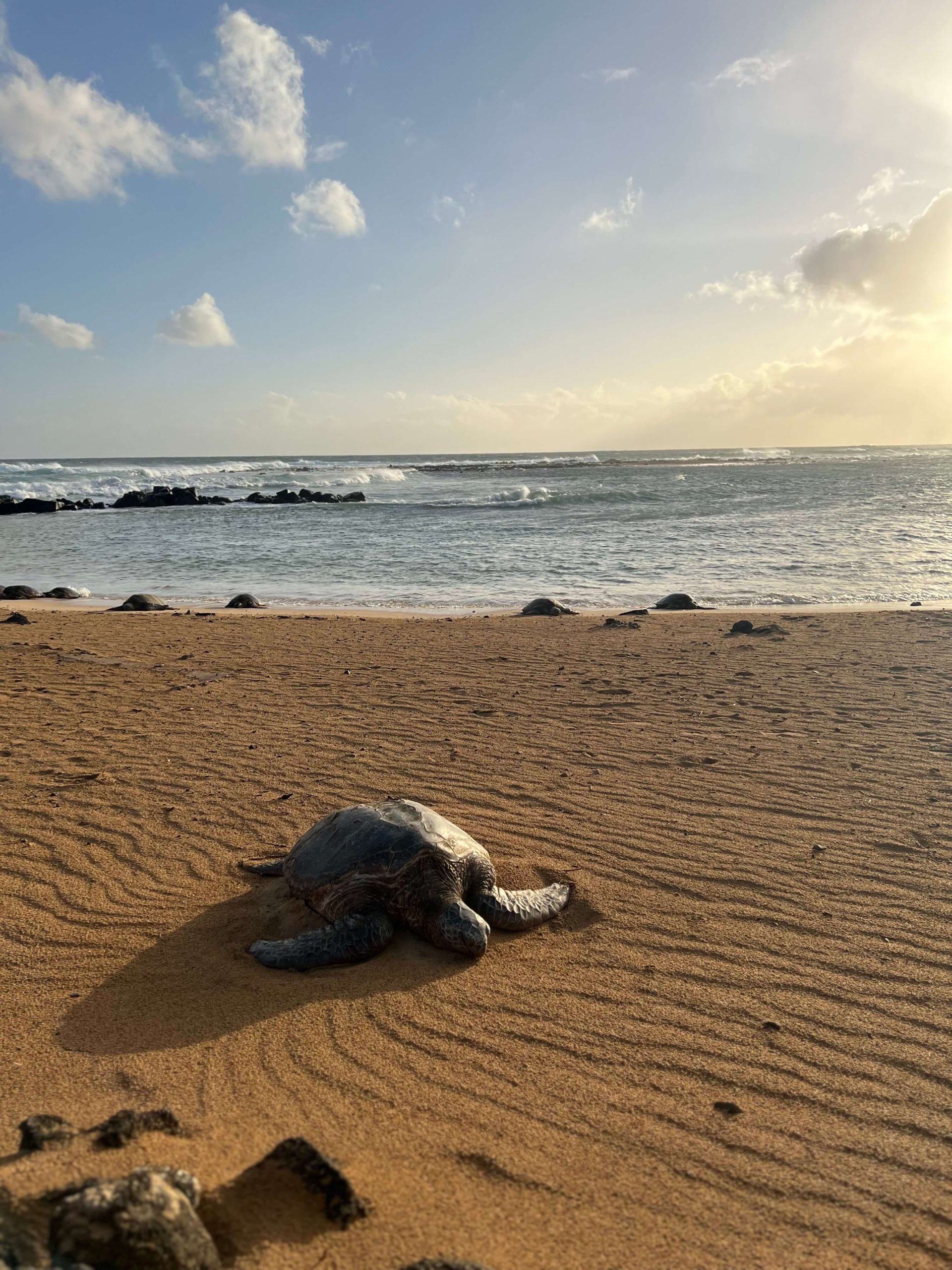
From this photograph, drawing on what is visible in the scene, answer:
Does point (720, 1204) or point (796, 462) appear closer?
point (720, 1204)

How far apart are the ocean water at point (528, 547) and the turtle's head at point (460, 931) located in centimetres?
1159

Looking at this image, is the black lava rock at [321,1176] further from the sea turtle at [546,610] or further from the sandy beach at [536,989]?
the sea turtle at [546,610]

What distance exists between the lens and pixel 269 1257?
220 cm

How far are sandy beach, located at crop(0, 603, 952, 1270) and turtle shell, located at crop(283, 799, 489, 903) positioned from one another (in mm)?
261

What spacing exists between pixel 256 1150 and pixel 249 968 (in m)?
1.25

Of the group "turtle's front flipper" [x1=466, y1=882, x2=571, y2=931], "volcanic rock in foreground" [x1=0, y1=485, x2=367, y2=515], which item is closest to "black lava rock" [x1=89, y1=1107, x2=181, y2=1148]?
"turtle's front flipper" [x1=466, y1=882, x2=571, y2=931]

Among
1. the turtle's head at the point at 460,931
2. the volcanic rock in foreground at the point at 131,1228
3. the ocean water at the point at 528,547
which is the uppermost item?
the ocean water at the point at 528,547

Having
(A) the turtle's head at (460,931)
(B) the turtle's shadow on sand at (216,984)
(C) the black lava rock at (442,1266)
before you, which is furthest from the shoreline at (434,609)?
(C) the black lava rock at (442,1266)

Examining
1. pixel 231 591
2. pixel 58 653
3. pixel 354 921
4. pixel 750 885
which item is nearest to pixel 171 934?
pixel 354 921

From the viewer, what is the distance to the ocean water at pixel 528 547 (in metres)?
17.2

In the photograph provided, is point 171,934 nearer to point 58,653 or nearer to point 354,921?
point 354,921

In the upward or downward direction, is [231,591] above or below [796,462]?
below

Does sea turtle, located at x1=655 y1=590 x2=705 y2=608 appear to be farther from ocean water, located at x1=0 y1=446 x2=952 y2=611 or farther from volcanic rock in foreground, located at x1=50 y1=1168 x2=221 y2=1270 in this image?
volcanic rock in foreground, located at x1=50 y1=1168 x2=221 y2=1270

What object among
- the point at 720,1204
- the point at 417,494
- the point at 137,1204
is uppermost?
the point at 417,494
